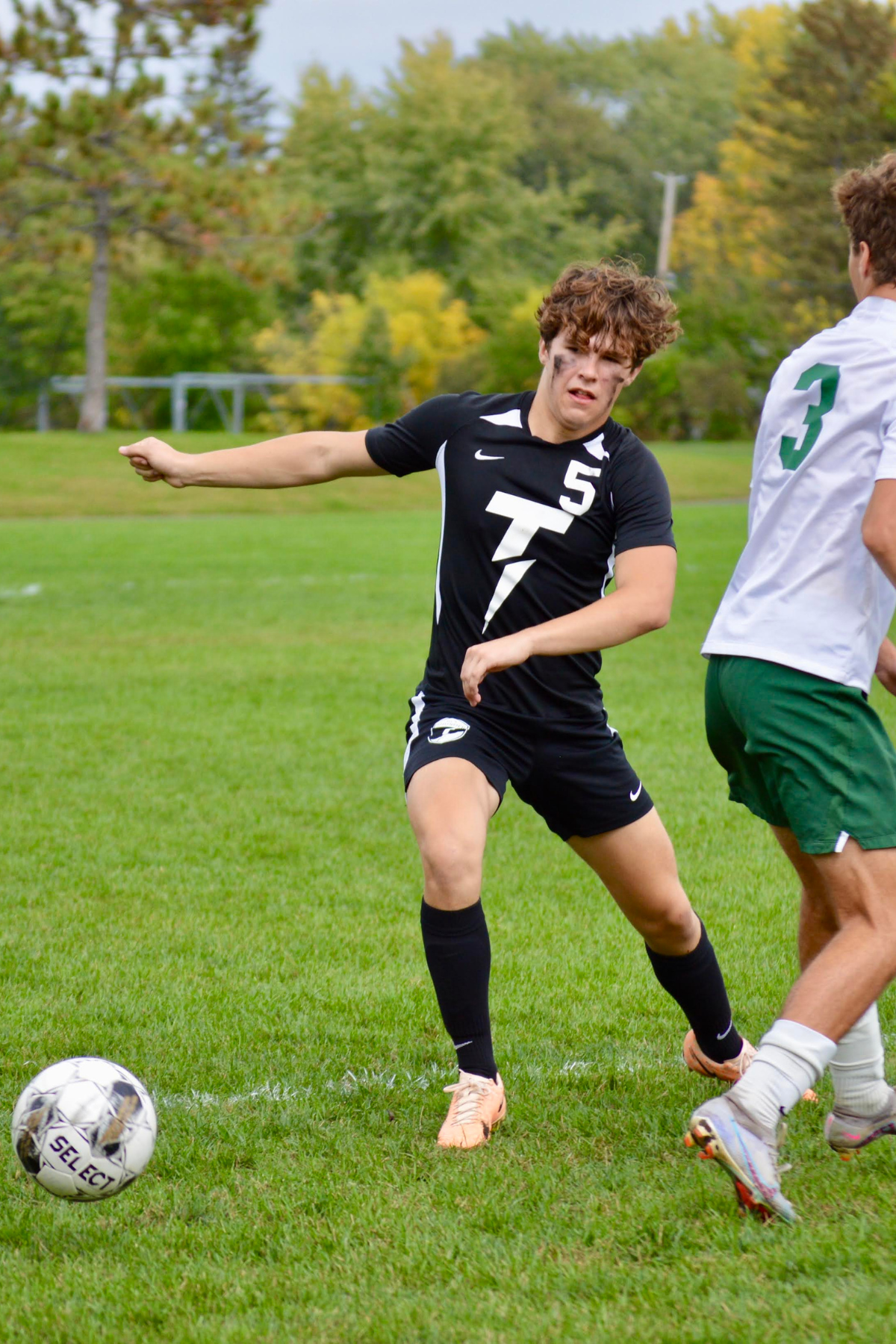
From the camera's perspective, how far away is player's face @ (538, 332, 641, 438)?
11.4ft

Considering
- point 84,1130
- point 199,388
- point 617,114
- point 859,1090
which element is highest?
point 617,114

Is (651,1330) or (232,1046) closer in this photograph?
(651,1330)

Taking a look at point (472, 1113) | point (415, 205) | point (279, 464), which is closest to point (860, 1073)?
point (472, 1113)

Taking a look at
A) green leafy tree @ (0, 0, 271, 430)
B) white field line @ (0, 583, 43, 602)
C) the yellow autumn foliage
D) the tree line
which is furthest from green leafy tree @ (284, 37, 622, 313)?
white field line @ (0, 583, 43, 602)

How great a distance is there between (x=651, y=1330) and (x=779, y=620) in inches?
55.9

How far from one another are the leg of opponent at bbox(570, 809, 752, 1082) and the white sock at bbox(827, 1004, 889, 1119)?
0.56 metres

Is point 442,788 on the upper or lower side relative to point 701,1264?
upper

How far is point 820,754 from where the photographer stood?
299 centimetres

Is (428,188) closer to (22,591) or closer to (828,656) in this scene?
(22,591)

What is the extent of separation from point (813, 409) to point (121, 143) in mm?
36319

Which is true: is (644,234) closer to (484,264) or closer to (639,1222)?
(484,264)

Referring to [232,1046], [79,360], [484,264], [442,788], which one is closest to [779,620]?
[442,788]

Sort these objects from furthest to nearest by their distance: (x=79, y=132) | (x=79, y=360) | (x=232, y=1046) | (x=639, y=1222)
Result: 1. (x=79, y=360)
2. (x=79, y=132)
3. (x=232, y=1046)
4. (x=639, y=1222)

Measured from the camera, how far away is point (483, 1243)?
288 cm
